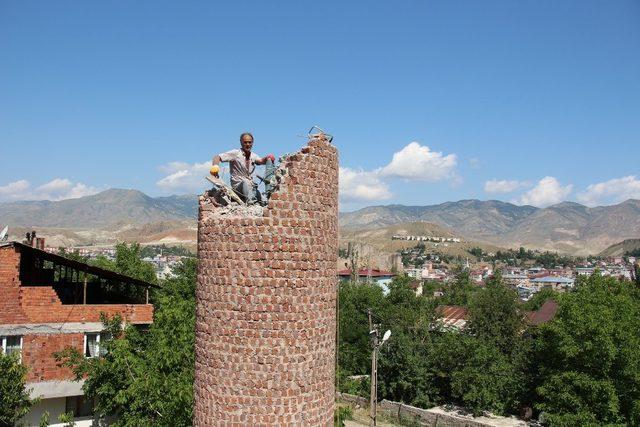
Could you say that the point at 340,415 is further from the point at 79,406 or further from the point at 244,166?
the point at 244,166

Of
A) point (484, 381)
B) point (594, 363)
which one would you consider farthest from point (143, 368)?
point (484, 381)

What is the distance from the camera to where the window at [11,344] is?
16548 mm

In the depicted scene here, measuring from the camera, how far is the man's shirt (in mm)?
6652

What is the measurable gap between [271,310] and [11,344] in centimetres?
1526

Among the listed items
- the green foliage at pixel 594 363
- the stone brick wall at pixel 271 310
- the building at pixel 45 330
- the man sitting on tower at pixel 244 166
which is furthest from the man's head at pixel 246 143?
the green foliage at pixel 594 363

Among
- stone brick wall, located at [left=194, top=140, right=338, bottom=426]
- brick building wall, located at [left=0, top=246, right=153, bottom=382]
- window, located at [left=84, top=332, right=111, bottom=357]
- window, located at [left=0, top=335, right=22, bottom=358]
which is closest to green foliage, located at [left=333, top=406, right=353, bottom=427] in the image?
stone brick wall, located at [left=194, top=140, right=338, bottom=426]

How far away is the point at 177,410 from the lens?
12.6 meters

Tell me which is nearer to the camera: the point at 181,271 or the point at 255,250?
the point at 255,250

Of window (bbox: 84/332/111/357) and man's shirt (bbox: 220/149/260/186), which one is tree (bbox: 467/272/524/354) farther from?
man's shirt (bbox: 220/149/260/186)

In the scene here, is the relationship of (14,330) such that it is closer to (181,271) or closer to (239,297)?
(239,297)

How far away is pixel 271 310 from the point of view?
5605mm

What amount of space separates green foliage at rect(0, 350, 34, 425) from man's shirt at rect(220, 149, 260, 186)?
40.5ft

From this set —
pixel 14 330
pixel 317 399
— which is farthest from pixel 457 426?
pixel 317 399

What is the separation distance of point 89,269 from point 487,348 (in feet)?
73.3
